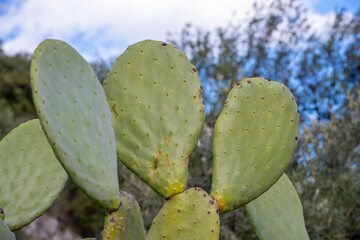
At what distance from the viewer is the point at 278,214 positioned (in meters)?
1.79

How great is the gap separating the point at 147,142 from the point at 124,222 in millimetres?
316

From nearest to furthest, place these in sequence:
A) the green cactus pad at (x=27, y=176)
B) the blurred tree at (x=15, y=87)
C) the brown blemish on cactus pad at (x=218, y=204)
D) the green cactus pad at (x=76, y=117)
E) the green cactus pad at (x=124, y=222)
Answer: the green cactus pad at (x=76, y=117), the green cactus pad at (x=124, y=222), the brown blemish on cactus pad at (x=218, y=204), the green cactus pad at (x=27, y=176), the blurred tree at (x=15, y=87)

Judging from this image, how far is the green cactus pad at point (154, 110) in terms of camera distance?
1.44 metres

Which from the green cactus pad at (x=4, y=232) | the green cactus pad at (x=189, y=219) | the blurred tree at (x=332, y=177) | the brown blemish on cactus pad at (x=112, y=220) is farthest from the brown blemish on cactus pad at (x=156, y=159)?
the blurred tree at (x=332, y=177)

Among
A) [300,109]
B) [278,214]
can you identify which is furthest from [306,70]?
[278,214]

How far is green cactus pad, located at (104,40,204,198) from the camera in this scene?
1436mm

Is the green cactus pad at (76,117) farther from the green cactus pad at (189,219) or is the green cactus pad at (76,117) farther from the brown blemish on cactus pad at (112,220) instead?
the green cactus pad at (189,219)

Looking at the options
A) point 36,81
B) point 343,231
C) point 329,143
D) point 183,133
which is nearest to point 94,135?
point 36,81

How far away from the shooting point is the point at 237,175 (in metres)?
1.45

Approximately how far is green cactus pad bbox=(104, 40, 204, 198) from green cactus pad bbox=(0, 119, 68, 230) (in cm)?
44

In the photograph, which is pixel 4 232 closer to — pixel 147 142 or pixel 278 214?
pixel 147 142

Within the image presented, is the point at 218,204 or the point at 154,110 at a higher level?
the point at 154,110

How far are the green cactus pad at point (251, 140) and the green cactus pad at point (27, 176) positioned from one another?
692mm

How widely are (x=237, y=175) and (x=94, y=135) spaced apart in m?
0.52
